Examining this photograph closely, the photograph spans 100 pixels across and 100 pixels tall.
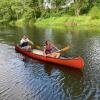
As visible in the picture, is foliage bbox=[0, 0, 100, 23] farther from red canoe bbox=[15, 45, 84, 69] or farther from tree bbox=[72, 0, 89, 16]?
red canoe bbox=[15, 45, 84, 69]

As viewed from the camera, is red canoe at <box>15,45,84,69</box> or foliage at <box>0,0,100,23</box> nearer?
red canoe at <box>15,45,84,69</box>

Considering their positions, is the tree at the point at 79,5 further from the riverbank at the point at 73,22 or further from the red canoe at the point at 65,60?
the red canoe at the point at 65,60

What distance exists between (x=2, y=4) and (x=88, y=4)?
4194 centimetres

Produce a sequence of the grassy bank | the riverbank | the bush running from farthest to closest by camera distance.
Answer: the bush → the grassy bank → the riverbank

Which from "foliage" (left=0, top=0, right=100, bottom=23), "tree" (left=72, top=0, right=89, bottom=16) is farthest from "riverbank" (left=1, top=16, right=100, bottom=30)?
"tree" (left=72, top=0, right=89, bottom=16)

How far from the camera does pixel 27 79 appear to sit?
72.3ft

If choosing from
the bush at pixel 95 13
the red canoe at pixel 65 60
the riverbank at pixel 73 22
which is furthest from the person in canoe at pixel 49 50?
the bush at pixel 95 13

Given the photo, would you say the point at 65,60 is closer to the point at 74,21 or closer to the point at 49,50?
the point at 49,50

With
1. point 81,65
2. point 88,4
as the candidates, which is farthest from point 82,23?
point 81,65

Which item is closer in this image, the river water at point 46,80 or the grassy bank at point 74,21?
the river water at point 46,80

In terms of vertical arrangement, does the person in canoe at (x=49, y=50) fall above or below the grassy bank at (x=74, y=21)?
above

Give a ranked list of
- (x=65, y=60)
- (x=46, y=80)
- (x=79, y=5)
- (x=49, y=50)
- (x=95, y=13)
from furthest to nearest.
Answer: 1. (x=79, y=5)
2. (x=95, y=13)
3. (x=49, y=50)
4. (x=65, y=60)
5. (x=46, y=80)

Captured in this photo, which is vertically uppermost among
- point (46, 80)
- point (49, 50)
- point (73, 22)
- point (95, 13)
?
point (49, 50)

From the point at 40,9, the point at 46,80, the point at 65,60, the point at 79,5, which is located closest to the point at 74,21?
the point at 79,5
